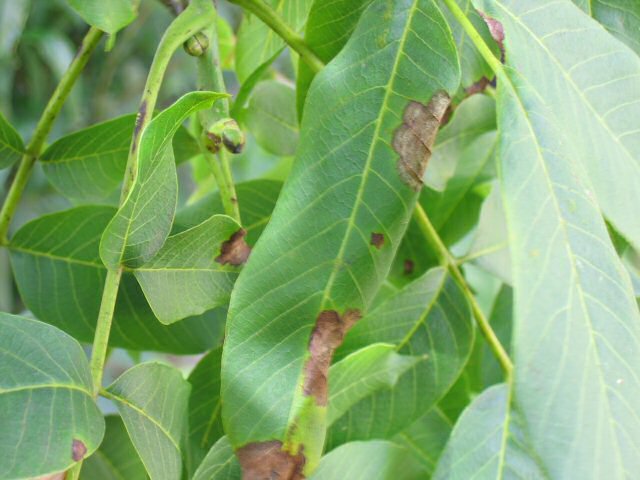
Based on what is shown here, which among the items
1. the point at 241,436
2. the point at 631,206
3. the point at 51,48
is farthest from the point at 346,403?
the point at 51,48

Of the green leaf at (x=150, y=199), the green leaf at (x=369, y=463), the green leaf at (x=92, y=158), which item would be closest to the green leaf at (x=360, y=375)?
the green leaf at (x=369, y=463)

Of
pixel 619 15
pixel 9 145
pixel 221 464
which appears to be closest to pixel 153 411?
pixel 221 464

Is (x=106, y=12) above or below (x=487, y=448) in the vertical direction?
above

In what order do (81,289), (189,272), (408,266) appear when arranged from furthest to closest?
1. (408,266)
2. (81,289)
3. (189,272)

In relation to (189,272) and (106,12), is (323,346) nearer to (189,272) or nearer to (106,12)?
(189,272)

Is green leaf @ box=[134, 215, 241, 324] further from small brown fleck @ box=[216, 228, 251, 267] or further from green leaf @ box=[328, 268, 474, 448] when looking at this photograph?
green leaf @ box=[328, 268, 474, 448]

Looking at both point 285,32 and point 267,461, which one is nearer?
point 267,461
